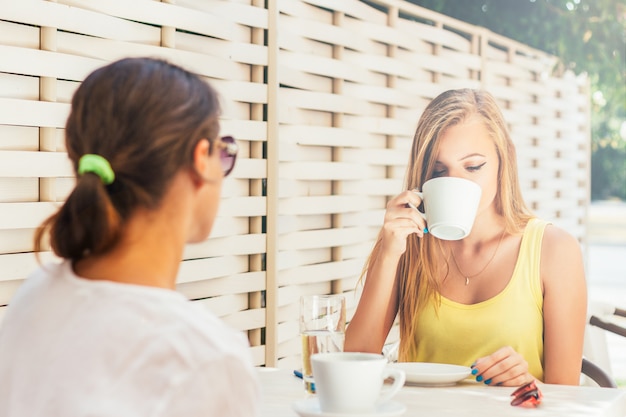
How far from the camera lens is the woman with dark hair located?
3.31 feet

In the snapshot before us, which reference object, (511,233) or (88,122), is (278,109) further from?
(88,122)

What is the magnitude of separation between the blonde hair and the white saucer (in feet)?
2.74

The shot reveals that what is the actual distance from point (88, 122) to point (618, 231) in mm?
24115

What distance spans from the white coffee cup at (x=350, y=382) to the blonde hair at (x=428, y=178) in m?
0.90

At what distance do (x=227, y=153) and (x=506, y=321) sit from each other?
1.26 metres

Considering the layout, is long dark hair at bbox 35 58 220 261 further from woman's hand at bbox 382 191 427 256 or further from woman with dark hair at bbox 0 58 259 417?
woman's hand at bbox 382 191 427 256

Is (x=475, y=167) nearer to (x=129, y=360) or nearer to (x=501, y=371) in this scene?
(x=501, y=371)

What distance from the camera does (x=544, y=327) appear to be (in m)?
2.31

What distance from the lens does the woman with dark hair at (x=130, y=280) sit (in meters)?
1.01

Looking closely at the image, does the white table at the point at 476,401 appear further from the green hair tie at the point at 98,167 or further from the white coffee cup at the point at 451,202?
the green hair tie at the point at 98,167

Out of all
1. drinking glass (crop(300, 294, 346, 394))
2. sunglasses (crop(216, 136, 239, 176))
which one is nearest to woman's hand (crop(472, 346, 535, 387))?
drinking glass (crop(300, 294, 346, 394))

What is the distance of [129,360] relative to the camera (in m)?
1.01

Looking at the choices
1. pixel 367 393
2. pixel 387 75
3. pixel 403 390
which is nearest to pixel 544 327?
pixel 403 390

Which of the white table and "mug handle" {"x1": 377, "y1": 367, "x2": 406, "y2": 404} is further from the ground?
"mug handle" {"x1": 377, "y1": 367, "x2": 406, "y2": 404}
